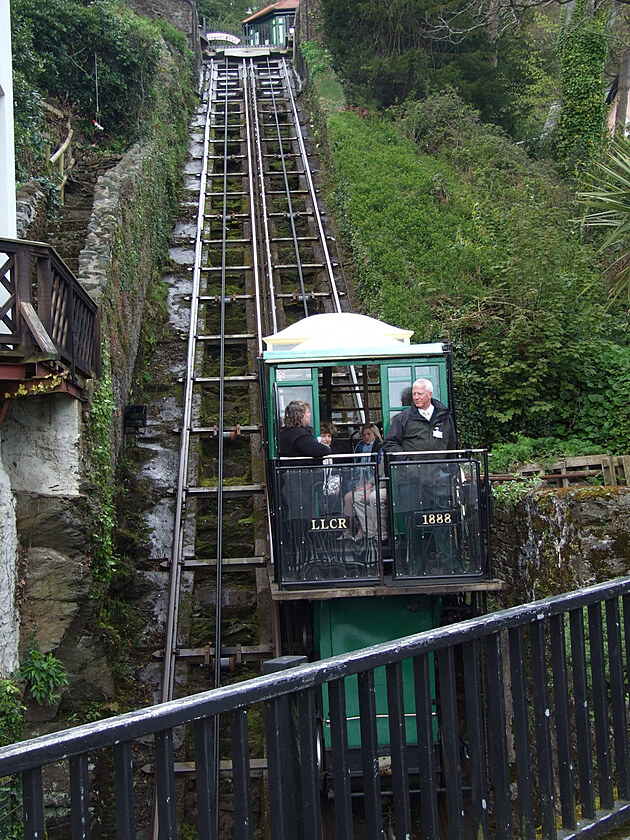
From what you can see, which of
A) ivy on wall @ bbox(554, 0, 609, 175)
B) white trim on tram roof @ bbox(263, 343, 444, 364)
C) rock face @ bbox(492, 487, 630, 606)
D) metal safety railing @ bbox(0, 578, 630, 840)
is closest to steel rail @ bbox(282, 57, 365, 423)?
white trim on tram roof @ bbox(263, 343, 444, 364)

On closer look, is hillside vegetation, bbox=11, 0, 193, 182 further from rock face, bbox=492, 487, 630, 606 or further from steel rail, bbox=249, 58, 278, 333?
rock face, bbox=492, 487, 630, 606

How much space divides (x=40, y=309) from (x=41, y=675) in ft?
11.2

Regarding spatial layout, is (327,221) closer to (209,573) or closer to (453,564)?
(209,573)

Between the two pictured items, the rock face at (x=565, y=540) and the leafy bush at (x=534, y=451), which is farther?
the leafy bush at (x=534, y=451)

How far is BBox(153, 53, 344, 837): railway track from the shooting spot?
34.9 feet

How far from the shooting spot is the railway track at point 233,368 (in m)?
10.6

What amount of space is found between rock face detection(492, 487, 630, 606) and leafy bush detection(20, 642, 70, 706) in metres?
4.52

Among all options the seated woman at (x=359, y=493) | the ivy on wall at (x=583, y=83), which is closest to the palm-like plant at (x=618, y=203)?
the seated woman at (x=359, y=493)

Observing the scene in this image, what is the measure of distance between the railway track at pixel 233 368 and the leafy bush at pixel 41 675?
1302 mm

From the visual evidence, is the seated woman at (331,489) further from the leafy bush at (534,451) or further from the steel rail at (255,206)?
the leafy bush at (534,451)

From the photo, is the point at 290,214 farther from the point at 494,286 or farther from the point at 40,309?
the point at 40,309

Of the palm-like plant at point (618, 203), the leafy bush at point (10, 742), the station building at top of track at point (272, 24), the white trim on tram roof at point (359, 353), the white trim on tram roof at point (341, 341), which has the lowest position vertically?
the leafy bush at point (10, 742)

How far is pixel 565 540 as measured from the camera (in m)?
8.00

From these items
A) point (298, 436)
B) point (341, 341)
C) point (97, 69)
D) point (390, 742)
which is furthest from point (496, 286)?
point (97, 69)
